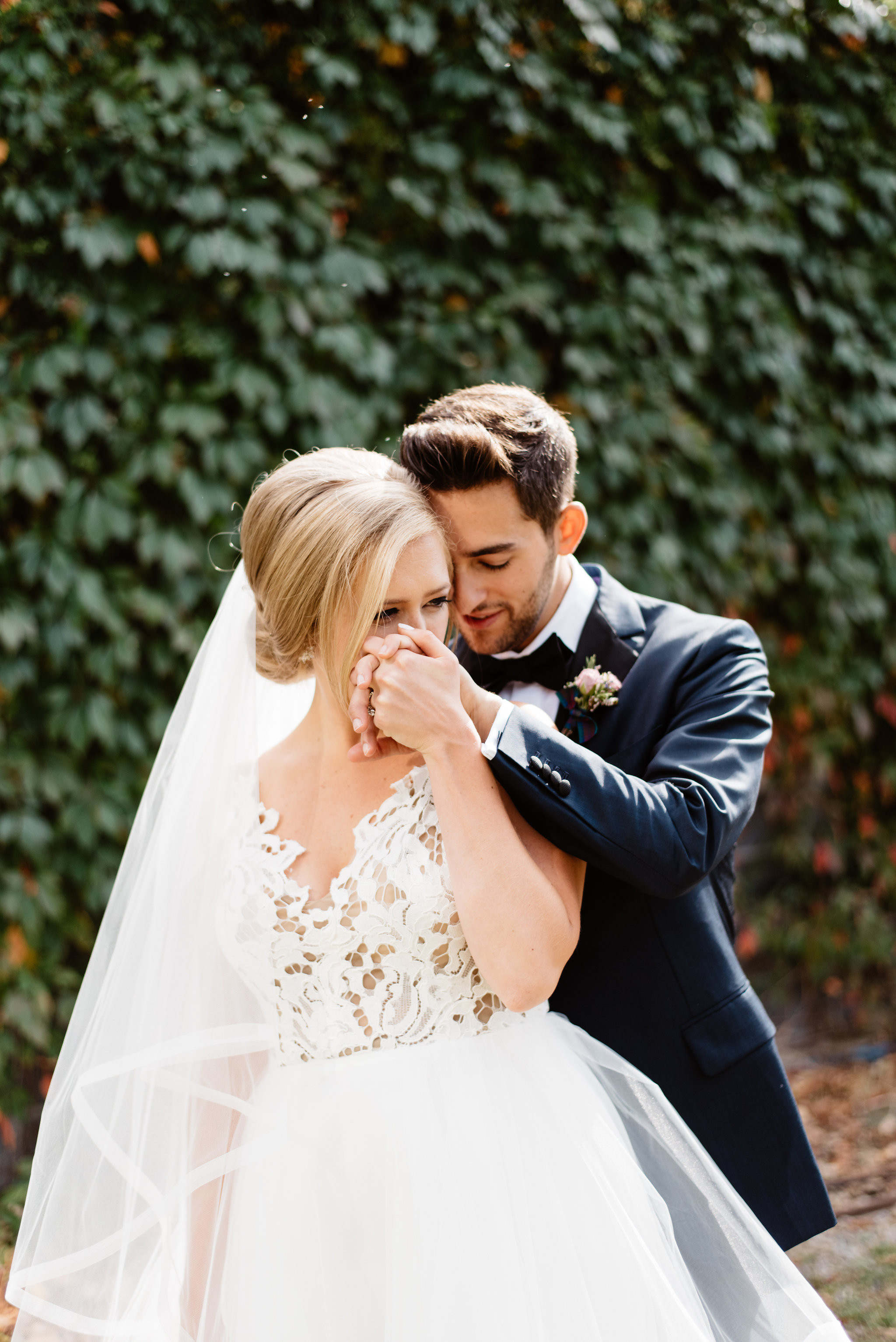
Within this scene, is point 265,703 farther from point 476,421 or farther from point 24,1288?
point 24,1288

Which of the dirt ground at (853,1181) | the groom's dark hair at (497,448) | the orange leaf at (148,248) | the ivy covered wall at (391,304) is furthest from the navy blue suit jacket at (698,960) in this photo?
the orange leaf at (148,248)

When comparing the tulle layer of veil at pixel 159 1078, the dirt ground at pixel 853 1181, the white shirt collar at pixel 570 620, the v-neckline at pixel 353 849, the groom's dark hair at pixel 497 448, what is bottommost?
the dirt ground at pixel 853 1181

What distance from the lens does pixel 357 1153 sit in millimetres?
1855

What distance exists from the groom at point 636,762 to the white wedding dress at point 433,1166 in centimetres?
16

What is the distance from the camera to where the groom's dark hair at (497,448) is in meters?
2.18

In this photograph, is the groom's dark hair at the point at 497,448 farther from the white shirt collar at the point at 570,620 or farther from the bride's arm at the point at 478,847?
the bride's arm at the point at 478,847

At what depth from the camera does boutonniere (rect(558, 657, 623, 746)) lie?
2.18 m

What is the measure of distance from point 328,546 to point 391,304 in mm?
1942

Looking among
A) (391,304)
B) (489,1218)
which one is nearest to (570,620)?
(489,1218)

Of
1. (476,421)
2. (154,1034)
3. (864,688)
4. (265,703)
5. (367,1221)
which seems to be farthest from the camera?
(864,688)

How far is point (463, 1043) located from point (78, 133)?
264 cm

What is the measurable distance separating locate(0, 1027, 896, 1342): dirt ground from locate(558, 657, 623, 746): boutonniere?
1919 millimetres

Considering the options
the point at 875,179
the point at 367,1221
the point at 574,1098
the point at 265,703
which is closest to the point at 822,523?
the point at 875,179

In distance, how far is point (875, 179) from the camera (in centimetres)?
A: 441
